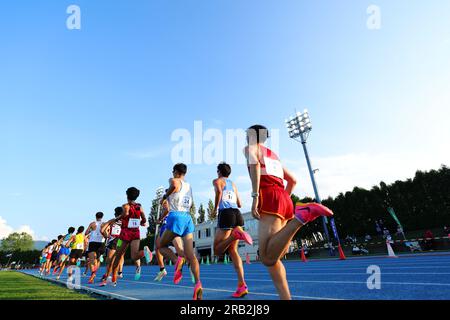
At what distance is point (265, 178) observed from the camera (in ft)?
10.6

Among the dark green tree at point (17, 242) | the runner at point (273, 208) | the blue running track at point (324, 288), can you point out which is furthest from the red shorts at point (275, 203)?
the dark green tree at point (17, 242)

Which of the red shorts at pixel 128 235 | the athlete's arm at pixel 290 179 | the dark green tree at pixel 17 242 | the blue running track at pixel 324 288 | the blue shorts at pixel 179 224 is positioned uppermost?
the dark green tree at pixel 17 242

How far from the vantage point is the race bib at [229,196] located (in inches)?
213

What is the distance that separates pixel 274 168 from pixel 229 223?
213cm

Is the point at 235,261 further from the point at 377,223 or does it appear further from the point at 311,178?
the point at 377,223

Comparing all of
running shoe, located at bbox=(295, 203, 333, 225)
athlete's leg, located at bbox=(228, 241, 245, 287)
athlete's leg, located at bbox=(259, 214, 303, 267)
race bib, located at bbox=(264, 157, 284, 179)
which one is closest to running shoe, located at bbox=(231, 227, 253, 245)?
athlete's leg, located at bbox=(228, 241, 245, 287)

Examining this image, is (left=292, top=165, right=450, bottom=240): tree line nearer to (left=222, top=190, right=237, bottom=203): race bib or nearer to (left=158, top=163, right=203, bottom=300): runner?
(left=222, top=190, right=237, bottom=203): race bib

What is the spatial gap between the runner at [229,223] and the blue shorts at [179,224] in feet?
1.71

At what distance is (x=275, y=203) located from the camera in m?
3.04

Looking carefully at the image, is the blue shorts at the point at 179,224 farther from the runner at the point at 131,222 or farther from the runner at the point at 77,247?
the runner at the point at 77,247

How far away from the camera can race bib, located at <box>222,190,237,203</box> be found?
17.8ft

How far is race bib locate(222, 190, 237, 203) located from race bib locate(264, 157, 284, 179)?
2119mm
